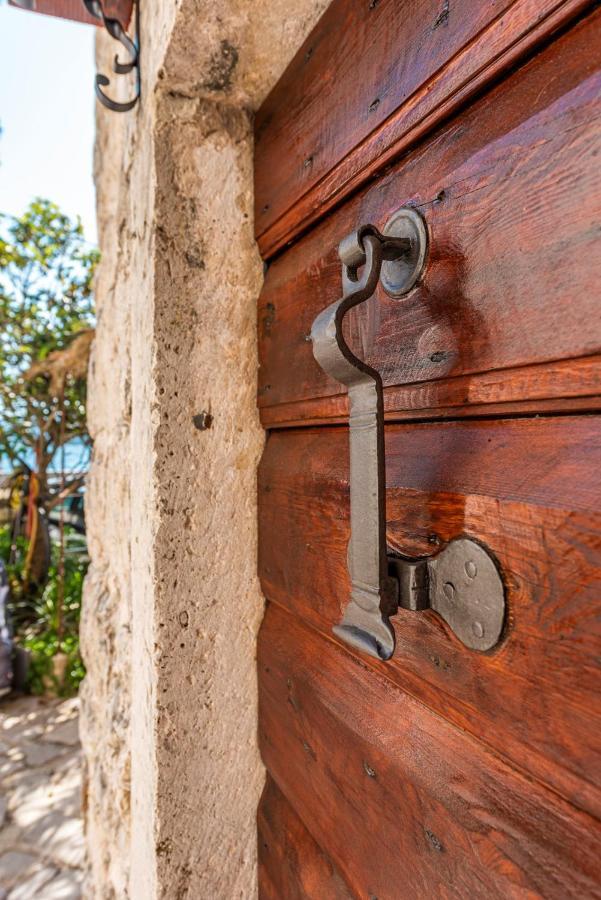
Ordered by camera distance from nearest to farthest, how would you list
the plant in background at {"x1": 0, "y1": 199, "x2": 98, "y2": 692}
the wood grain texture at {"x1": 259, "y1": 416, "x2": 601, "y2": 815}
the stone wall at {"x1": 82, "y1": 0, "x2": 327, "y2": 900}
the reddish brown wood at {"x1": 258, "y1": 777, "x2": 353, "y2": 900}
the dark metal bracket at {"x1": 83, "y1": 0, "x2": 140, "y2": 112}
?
the wood grain texture at {"x1": 259, "y1": 416, "x2": 601, "y2": 815} < the reddish brown wood at {"x1": 258, "y1": 777, "x2": 353, "y2": 900} < the stone wall at {"x1": 82, "y1": 0, "x2": 327, "y2": 900} < the dark metal bracket at {"x1": 83, "y1": 0, "x2": 140, "y2": 112} < the plant in background at {"x1": 0, "y1": 199, "x2": 98, "y2": 692}

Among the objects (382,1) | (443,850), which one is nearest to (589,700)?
(443,850)

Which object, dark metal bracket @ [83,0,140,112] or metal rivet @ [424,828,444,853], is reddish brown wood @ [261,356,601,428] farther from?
dark metal bracket @ [83,0,140,112]

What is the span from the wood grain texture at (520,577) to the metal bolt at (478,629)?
0.02 metres

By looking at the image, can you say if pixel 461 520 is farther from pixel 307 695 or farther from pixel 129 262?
pixel 129 262

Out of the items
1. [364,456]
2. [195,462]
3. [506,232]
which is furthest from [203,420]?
[506,232]

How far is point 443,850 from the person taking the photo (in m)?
0.47

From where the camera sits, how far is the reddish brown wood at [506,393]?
1.15 ft

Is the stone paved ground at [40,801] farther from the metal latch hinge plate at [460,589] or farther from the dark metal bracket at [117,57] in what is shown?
the dark metal bracket at [117,57]

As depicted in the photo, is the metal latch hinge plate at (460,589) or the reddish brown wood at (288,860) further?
the reddish brown wood at (288,860)

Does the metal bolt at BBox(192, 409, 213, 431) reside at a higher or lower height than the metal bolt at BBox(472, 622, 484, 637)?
higher

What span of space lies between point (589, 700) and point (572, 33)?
16.7 inches

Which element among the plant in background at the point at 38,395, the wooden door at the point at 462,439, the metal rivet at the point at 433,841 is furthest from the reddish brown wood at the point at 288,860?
the plant in background at the point at 38,395

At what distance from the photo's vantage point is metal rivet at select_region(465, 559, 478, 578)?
42cm

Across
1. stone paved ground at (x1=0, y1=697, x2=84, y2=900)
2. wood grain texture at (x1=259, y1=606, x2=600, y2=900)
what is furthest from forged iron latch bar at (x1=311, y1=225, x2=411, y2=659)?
stone paved ground at (x1=0, y1=697, x2=84, y2=900)
